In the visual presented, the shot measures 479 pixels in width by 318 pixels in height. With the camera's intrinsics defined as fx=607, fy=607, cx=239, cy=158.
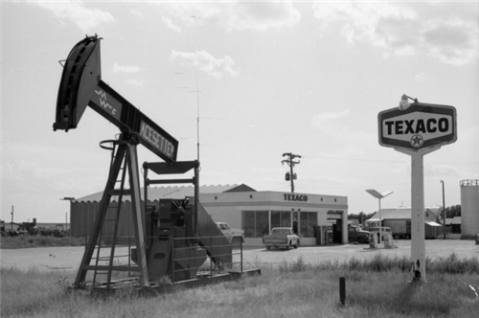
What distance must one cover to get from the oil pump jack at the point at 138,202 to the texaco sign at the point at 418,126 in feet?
16.8

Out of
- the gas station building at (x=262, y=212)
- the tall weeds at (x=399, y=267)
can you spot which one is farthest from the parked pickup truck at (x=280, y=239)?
the tall weeds at (x=399, y=267)

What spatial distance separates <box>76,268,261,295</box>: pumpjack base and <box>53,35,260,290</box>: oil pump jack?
0.33 feet

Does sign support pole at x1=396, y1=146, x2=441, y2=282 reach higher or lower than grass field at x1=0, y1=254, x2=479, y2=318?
higher

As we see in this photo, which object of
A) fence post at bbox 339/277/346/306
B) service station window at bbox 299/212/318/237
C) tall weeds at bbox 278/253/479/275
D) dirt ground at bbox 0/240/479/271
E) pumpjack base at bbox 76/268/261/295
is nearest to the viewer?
fence post at bbox 339/277/346/306

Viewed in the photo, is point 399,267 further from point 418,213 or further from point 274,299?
point 274,299

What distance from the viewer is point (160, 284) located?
13664mm

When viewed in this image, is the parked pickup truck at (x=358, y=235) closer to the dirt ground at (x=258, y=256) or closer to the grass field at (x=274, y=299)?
the dirt ground at (x=258, y=256)

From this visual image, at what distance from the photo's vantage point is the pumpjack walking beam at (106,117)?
471 inches

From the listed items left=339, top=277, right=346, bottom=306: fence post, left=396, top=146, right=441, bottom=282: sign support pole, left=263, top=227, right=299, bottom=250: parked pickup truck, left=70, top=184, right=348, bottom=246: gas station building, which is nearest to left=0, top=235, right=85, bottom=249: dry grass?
left=70, top=184, right=348, bottom=246: gas station building

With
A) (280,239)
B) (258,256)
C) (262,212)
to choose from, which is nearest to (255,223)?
(262,212)

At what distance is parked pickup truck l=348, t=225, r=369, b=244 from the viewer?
50.4m

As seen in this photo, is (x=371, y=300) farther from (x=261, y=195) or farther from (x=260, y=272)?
(x=261, y=195)

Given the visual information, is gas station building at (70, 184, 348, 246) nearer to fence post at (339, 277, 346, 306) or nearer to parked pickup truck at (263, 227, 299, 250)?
parked pickup truck at (263, 227, 299, 250)

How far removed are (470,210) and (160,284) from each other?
61975mm
